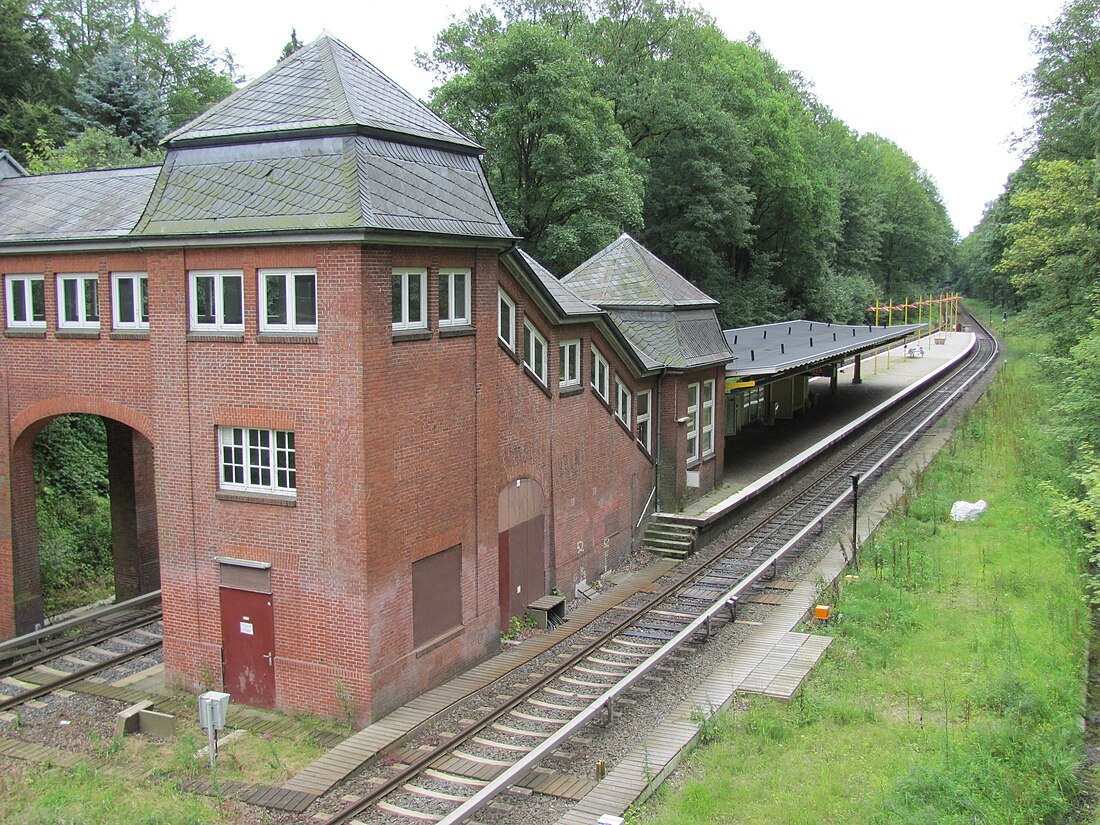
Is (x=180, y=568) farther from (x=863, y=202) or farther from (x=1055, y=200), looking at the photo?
(x=863, y=202)

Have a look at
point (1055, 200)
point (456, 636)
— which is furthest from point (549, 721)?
point (1055, 200)

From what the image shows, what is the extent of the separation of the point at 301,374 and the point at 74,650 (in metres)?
7.47

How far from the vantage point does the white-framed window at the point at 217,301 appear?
14195 millimetres

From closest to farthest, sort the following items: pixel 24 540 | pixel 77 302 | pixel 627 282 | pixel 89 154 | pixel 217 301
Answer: pixel 217 301 < pixel 77 302 < pixel 24 540 < pixel 627 282 < pixel 89 154

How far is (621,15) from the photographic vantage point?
5178 centimetres

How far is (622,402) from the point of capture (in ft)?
75.4

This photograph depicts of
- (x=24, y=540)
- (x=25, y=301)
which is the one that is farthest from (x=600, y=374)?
(x=24, y=540)

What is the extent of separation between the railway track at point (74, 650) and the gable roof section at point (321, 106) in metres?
8.49

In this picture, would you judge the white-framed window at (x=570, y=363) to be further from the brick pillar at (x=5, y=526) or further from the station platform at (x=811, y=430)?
the brick pillar at (x=5, y=526)

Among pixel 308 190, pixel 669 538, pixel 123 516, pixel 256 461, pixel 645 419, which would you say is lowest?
pixel 669 538

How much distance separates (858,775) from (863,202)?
79586 mm

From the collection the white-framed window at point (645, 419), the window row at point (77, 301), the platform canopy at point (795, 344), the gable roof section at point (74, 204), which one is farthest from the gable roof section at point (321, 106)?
the platform canopy at point (795, 344)

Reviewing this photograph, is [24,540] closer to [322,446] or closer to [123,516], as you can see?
[123,516]

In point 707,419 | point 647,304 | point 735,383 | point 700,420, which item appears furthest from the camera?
point 735,383
